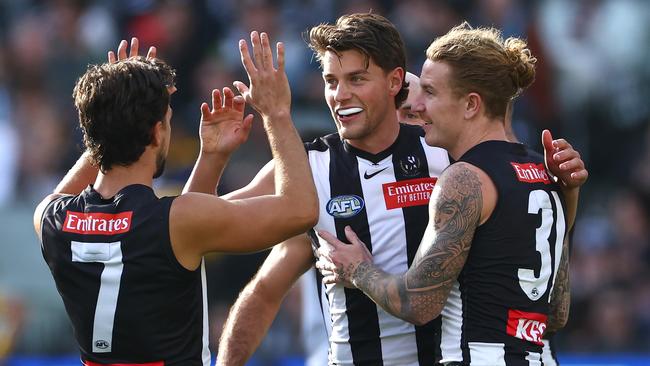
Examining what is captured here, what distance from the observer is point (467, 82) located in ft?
14.9

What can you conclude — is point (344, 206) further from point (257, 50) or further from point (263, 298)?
point (257, 50)

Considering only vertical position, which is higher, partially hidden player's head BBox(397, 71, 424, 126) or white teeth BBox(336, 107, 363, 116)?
partially hidden player's head BBox(397, 71, 424, 126)

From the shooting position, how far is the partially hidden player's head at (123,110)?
4.19m

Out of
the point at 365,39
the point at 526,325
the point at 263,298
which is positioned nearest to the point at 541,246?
the point at 526,325

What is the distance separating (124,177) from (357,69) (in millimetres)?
1323

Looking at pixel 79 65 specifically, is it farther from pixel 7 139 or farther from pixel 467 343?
pixel 467 343

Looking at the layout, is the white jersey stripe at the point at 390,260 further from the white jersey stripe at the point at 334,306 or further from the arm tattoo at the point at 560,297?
the arm tattoo at the point at 560,297

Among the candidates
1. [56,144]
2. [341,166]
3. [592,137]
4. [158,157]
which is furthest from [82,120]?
[592,137]

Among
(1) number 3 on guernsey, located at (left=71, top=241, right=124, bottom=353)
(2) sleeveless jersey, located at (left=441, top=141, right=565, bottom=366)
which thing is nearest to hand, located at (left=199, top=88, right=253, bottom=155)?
(1) number 3 on guernsey, located at (left=71, top=241, right=124, bottom=353)

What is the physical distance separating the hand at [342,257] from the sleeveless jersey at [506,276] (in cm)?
46

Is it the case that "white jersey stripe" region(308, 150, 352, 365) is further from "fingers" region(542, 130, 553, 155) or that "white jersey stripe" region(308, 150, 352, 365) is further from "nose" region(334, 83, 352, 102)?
"fingers" region(542, 130, 553, 155)

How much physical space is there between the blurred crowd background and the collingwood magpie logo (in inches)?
214

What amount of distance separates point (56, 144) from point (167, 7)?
182 centimetres

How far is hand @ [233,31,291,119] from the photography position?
420 cm
